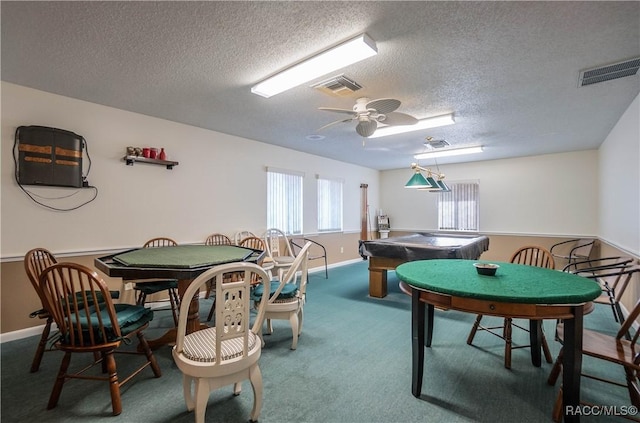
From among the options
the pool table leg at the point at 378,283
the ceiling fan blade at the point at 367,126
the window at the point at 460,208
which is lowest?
the pool table leg at the point at 378,283

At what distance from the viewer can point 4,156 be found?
2801 millimetres

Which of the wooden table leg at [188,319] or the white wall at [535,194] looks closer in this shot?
the wooden table leg at [188,319]

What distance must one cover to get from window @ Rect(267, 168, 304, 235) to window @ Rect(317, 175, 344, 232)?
2.24ft

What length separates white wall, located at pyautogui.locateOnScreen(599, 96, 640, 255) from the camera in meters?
3.15

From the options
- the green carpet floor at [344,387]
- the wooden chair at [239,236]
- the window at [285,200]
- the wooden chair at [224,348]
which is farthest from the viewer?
the window at [285,200]

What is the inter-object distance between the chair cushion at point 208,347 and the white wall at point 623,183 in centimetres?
404

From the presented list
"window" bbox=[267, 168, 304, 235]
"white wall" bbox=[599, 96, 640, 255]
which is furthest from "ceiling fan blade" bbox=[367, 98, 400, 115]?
"window" bbox=[267, 168, 304, 235]

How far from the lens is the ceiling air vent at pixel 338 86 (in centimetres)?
260

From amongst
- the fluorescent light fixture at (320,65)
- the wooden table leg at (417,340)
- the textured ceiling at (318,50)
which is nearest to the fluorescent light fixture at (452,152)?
the textured ceiling at (318,50)

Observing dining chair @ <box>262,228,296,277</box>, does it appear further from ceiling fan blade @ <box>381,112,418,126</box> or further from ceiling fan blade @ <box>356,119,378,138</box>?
ceiling fan blade @ <box>381,112,418,126</box>

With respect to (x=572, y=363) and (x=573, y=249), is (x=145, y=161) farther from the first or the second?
(x=573, y=249)

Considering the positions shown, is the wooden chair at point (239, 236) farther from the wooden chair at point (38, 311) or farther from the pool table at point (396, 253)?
the wooden chair at point (38, 311)

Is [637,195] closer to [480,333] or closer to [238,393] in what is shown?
[480,333]

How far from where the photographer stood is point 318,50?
2.24 m
